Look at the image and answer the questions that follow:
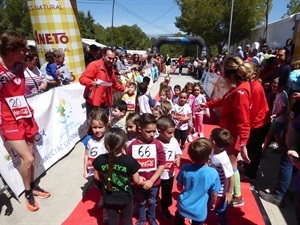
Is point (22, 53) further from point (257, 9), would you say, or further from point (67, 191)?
point (257, 9)

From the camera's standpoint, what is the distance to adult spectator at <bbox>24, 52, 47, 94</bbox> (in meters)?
4.70

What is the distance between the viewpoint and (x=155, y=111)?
200 inches

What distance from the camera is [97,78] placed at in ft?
16.3

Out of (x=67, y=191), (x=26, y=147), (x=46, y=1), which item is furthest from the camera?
(x=46, y=1)

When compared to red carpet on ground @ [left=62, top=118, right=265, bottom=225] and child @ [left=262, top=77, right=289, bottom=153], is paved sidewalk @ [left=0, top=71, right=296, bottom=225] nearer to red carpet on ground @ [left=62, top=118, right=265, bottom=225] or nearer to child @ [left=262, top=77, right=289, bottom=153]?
red carpet on ground @ [left=62, top=118, right=265, bottom=225]

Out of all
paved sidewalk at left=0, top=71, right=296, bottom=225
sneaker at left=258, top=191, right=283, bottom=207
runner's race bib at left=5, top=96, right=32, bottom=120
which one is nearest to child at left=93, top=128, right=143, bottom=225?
paved sidewalk at left=0, top=71, right=296, bottom=225

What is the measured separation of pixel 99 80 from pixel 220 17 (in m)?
28.8

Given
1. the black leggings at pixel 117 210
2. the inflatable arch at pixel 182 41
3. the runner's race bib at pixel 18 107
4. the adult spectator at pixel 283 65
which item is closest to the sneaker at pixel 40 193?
the runner's race bib at pixel 18 107

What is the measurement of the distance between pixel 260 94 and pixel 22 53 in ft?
9.75

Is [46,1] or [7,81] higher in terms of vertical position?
[46,1]

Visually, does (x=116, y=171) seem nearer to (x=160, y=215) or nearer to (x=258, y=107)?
(x=160, y=215)

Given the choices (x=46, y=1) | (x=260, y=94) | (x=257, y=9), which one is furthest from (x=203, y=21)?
(x=260, y=94)

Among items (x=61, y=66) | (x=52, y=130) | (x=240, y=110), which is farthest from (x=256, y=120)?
(x=61, y=66)

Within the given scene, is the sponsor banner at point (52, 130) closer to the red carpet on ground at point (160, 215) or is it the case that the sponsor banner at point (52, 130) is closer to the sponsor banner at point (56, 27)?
the red carpet on ground at point (160, 215)
